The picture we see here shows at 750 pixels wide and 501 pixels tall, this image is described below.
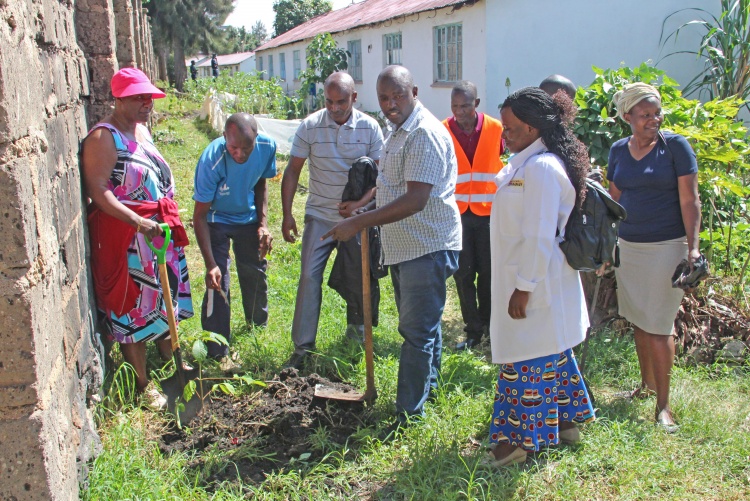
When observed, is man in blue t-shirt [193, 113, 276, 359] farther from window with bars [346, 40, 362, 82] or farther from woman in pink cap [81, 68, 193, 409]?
window with bars [346, 40, 362, 82]

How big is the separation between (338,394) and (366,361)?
30 cm

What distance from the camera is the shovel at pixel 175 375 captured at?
3676mm

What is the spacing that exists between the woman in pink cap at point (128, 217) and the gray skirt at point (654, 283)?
269 centimetres

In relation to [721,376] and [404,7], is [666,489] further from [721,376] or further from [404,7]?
[404,7]

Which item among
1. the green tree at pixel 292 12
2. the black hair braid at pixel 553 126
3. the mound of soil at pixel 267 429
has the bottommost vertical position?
the mound of soil at pixel 267 429

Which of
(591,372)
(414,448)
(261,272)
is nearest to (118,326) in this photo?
(261,272)

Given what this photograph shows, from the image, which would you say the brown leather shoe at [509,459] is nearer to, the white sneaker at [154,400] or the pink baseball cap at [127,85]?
the white sneaker at [154,400]

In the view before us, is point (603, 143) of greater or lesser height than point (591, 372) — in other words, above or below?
above

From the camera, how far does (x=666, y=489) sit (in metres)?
3.24

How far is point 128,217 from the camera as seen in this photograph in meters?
3.62

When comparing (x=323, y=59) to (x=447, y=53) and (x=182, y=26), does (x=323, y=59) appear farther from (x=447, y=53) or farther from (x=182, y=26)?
(x=182, y=26)

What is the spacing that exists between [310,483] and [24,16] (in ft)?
7.68

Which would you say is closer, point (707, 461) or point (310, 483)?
point (310, 483)

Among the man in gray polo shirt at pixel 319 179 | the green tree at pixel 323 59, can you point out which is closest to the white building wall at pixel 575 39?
the green tree at pixel 323 59
